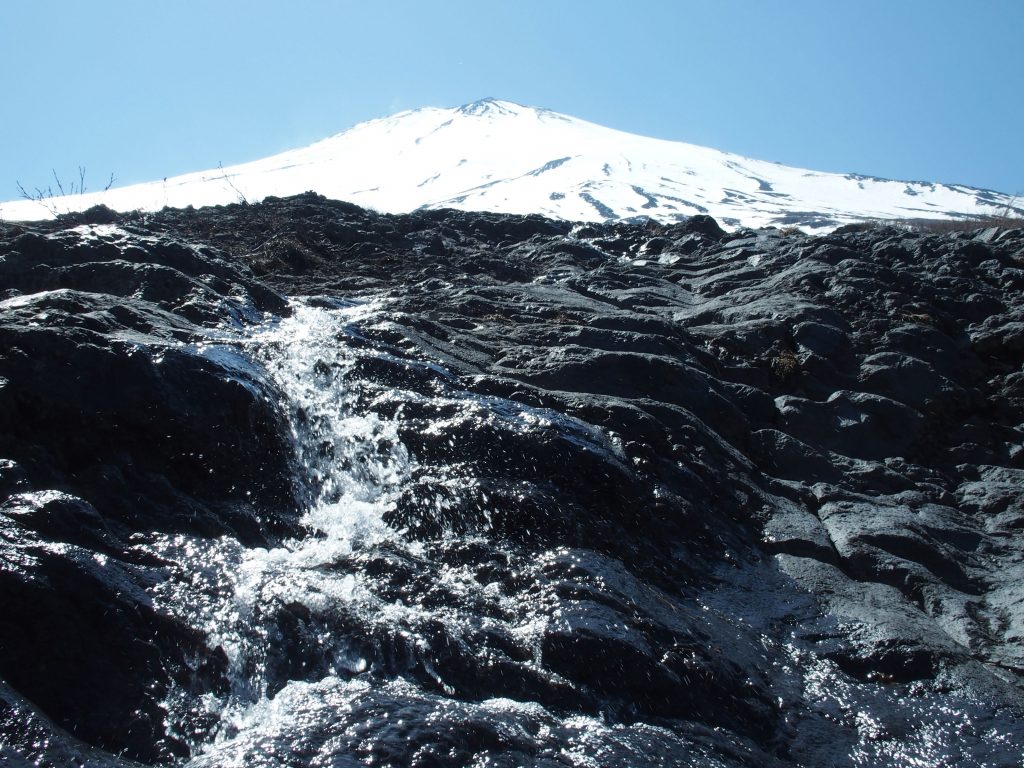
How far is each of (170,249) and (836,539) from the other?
1049cm

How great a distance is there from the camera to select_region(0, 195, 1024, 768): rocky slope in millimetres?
5188

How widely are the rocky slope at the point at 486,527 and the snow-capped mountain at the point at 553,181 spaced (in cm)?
5046

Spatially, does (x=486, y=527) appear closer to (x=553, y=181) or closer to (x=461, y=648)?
(x=461, y=648)

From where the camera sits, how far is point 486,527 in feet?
24.6

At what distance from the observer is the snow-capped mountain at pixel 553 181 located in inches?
A: 2874

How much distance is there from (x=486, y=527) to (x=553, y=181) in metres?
85.4

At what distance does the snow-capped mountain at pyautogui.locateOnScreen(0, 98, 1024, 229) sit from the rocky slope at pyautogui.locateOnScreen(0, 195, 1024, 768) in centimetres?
5046

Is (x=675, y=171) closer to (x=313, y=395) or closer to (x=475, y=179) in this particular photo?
(x=475, y=179)

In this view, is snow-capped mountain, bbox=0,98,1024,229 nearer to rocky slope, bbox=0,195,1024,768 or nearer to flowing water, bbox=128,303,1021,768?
rocky slope, bbox=0,195,1024,768

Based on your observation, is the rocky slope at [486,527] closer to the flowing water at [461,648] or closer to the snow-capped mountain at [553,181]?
the flowing water at [461,648]

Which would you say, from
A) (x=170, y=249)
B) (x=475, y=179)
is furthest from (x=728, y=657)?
(x=475, y=179)

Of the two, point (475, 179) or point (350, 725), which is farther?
point (475, 179)

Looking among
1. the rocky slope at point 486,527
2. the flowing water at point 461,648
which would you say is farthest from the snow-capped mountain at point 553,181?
the flowing water at point 461,648

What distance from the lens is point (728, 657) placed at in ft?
21.1
